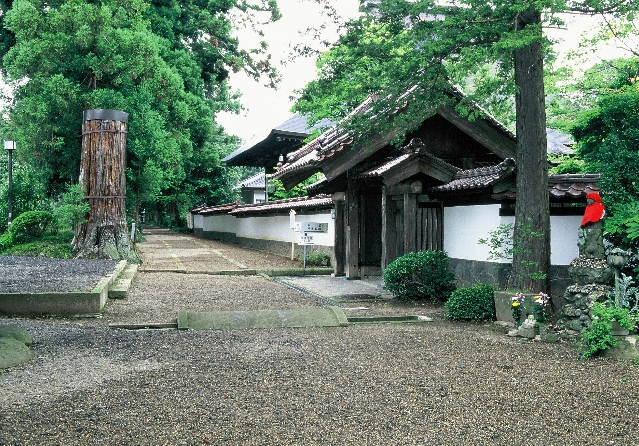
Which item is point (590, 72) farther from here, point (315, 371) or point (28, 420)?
point (28, 420)

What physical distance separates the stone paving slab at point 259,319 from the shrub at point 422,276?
181cm

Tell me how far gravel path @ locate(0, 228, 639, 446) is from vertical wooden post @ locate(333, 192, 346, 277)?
6124mm

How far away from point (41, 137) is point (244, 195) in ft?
90.9

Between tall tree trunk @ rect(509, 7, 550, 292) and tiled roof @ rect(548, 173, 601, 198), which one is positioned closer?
tall tree trunk @ rect(509, 7, 550, 292)

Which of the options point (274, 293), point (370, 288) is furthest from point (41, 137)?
point (370, 288)

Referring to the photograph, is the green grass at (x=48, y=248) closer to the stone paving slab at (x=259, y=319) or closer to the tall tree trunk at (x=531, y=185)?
the stone paving slab at (x=259, y=319)

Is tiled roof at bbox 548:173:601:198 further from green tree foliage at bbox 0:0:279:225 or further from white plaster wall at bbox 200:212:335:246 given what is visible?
green tree foliage at bbox 0:0:279:225

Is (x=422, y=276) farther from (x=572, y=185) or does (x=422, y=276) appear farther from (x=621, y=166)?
(x=621, y=166)

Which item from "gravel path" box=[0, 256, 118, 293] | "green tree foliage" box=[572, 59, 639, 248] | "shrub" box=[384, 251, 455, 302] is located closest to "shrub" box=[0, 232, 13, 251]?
"gravel path" box=[0, 256, 118, 293]

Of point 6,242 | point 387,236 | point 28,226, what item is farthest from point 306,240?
point 6,242

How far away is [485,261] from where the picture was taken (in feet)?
30.8

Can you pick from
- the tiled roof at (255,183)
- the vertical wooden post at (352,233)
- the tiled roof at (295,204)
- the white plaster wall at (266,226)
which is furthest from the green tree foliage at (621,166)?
the tiled roof at (255,183)

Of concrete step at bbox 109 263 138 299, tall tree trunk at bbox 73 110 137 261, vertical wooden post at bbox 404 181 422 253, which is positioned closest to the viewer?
concrete step at bbox 109 263 138 299

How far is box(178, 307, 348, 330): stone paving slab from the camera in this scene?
7.38 metres
